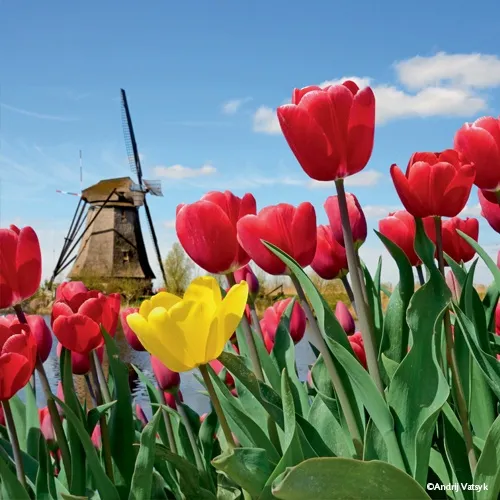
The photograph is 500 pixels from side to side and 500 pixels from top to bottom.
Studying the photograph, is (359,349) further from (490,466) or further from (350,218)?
(490,466)

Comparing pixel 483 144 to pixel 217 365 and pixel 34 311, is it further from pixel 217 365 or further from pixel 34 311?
pixel 34 311

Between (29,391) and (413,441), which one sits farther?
(29,391)

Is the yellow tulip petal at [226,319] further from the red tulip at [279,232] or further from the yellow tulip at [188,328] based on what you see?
the red tulip at [279,232]

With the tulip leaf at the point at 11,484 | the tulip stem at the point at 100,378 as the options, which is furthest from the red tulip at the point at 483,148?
the tulip leaf at the point at 11,484

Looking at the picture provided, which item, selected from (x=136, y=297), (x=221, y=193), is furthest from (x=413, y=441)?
(x=136, y=297)

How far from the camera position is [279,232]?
3.27ft

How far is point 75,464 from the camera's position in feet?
3.59

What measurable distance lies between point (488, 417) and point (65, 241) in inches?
984

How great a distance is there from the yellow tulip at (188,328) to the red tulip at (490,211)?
696mm

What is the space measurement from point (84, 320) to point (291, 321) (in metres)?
0.55

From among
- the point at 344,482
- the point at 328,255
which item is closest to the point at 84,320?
the point at 328,255

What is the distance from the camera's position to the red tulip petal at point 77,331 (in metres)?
1.14

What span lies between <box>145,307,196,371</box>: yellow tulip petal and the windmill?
22.9 metres

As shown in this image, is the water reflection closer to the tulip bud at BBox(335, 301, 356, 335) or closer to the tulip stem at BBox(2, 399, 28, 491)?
the tulip bud at BBox(335, 301, 356, 335)
